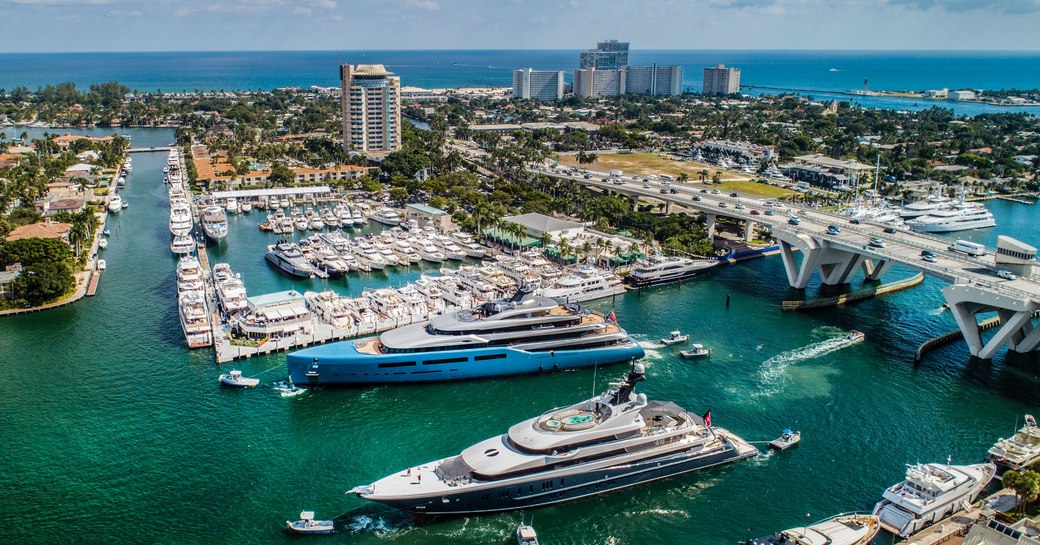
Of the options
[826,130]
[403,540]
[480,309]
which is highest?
[826,130]

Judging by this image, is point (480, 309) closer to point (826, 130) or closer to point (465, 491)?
point (465, 491)

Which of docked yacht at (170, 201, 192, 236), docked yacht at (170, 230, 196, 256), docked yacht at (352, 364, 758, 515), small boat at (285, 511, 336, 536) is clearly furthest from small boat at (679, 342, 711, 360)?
docked yacht at (170, 201, 192, 236)

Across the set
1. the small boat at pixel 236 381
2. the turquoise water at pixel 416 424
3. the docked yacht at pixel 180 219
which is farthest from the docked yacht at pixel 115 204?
the small boat at pixel 236 381

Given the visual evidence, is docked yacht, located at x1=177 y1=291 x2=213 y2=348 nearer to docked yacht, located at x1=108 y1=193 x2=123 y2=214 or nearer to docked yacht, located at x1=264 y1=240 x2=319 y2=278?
docked yacht, located at x1=264 y1=240 x2=319 y2=278

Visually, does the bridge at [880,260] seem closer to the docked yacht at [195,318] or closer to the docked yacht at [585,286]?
the docked yacht at [585,286]

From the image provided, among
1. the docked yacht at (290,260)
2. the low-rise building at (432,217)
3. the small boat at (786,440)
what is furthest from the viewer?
the low-rise building at (432,217)

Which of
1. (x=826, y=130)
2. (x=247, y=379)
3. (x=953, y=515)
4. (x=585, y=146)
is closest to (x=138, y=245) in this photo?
(x=247, y=379)
